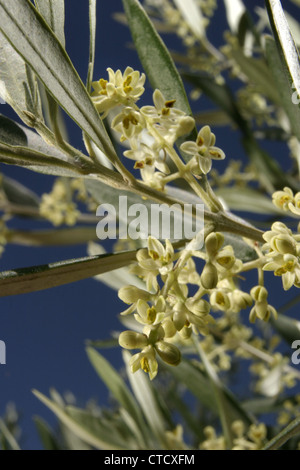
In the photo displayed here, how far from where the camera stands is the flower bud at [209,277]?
71 cm

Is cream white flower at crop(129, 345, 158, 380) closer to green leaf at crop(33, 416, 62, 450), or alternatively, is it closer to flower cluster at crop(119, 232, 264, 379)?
flower cluster at crop(119, 232, 264, 379)

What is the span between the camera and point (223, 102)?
2211 mm

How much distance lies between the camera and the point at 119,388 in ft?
5.73

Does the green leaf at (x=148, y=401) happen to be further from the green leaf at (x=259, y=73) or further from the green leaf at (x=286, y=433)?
the green leaf at (x=259, y=73)

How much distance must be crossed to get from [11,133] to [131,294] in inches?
12.5

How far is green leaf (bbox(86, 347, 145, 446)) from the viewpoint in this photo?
68.6 inches

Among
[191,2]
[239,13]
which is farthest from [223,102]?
[191,2]

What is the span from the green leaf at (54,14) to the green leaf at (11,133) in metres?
0.15

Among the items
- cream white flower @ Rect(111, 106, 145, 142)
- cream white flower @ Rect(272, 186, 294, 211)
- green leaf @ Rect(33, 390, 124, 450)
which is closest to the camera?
cream white flower @ Rect(111, 106, 145, 142)

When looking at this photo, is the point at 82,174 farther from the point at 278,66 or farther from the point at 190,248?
the point at 278,66

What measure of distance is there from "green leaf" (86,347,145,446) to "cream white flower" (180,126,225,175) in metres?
1.13

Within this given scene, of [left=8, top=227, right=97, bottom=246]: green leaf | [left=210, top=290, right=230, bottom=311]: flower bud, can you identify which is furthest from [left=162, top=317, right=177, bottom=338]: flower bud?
[left=8, top=227, right=97, bottom=246]: green leaf

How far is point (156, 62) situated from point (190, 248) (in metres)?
0.41

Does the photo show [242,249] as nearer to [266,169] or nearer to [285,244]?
[285,244]
